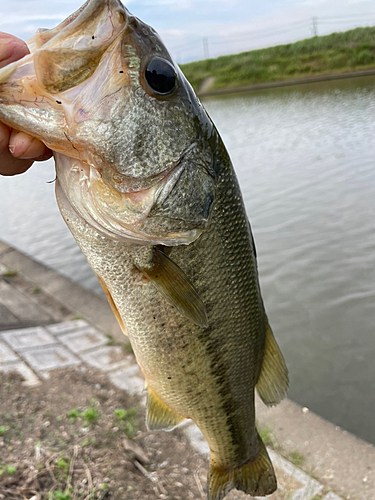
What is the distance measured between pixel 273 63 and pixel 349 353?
38.2 meters

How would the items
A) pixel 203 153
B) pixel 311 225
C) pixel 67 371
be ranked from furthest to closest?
pixel 311 225
pixel 67 371
pixel 203 153

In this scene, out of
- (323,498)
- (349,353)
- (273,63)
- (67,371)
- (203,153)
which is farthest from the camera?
(273,63)

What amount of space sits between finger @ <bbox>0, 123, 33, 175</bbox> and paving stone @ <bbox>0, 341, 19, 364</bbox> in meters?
3.02

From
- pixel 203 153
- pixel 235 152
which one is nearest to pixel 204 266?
pixel 203 153

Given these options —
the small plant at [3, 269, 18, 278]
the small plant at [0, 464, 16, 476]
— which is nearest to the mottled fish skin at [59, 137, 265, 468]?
the small plant at [0, 464, 16, 476]

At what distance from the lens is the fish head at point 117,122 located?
1.07 m

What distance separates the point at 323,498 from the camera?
8.16 ft

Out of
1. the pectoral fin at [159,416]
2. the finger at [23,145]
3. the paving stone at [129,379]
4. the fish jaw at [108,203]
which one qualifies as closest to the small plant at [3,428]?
the paving stone at [129,379]

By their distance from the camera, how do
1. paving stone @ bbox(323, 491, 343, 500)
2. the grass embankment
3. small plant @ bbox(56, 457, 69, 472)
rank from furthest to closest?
the grass embankment, small plant @ bbox(56, 457, 69, 472), paving stone @ bbox(323, 491, 343, 500)

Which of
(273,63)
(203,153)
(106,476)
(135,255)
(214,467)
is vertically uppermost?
(273,63)

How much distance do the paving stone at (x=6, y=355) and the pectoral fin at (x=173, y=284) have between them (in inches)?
122

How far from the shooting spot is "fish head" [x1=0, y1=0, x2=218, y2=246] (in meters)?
1.07

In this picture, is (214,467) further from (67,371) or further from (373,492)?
(67,371)

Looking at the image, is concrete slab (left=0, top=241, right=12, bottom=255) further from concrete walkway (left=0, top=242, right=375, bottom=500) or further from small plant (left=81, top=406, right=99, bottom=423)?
small plant (left=81, top=406, right=99, bottom=423)
